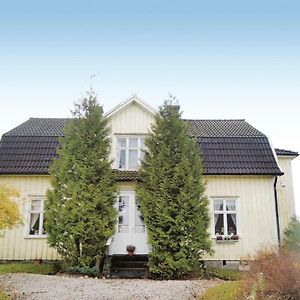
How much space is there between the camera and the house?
19.2 m

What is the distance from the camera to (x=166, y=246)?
16.3m

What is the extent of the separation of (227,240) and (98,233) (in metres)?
6.54

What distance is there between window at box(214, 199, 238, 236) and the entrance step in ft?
12.8

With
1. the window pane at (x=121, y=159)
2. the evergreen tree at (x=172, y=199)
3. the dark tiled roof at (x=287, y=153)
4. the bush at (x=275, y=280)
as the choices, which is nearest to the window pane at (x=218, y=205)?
the evergreen tree at (x=172, y=199)

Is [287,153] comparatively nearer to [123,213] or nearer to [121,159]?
[121,159]

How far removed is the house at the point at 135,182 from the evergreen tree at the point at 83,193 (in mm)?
1554

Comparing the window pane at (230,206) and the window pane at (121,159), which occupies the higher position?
the window pane at (121,159)

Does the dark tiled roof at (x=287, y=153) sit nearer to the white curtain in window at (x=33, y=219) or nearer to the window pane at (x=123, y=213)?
the window pane at (x=123, y=213)

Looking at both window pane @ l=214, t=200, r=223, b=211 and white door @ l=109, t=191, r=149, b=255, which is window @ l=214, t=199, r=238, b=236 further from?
white door @ l=109, t=191, r=149, b=255

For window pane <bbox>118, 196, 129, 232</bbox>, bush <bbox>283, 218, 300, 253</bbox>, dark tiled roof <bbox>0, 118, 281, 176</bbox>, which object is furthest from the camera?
dark tiled roof <bbox>0, 118, 281, 176</bbox>

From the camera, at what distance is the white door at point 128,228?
1880cm

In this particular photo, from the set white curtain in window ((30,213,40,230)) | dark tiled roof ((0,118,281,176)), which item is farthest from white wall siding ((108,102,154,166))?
white curtain in window ((30,213,40,230))

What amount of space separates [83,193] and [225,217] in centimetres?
715

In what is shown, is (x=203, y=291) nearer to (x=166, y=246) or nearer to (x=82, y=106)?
(x=166, y=246)
